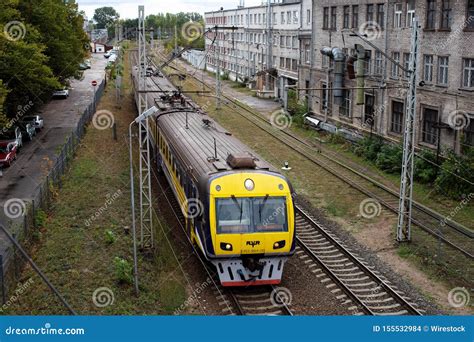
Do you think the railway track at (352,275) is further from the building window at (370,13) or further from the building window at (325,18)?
the building window at (325,18)

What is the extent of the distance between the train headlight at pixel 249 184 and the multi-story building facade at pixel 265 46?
2857 centimetres

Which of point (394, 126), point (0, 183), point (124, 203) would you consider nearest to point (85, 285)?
point (124, 203)

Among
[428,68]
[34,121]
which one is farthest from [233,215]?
[34,121]

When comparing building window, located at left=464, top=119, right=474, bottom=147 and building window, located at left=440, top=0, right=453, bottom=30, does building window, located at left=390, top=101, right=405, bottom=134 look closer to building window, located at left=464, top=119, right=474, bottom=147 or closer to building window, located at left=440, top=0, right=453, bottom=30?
building window, located at left=440, top=0, right=453, bottom=30

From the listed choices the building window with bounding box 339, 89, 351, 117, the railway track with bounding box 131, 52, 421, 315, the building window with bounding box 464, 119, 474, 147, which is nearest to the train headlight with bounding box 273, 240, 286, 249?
the railway track with bounding box 131, 52, 421, 315

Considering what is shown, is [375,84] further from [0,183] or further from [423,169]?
[0,183]

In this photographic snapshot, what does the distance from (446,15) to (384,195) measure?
8.85 meters

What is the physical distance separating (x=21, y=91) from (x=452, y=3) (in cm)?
2113

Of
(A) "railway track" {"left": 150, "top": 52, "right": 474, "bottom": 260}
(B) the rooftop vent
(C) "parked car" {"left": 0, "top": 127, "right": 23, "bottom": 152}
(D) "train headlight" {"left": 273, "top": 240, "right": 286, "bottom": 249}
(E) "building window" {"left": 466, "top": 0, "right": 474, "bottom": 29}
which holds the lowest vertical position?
(A) "railway track" {"left": 150, "top": 52, "right": 474, "bottom": 260}

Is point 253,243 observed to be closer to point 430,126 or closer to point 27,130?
point 430,126

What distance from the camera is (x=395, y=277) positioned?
1547cm

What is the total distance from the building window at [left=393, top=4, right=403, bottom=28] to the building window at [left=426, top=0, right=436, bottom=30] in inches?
95.7

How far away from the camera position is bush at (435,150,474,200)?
2208 cm

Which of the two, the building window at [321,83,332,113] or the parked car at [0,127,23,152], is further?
the building window at [321,83,332,113]
